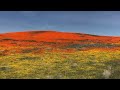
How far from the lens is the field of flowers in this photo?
966 centimetres

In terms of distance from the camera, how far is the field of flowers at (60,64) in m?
9.66

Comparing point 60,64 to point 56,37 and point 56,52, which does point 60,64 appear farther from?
point 56,37

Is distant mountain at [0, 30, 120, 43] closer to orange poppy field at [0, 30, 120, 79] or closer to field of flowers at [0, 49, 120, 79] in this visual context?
orange poppy field at [0, 30, 120, 79]

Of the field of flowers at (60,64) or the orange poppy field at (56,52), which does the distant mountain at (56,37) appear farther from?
the field of flowers at (60,64)

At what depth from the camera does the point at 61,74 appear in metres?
9.58

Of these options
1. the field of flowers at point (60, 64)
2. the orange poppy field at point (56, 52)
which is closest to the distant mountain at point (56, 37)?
the orange poppy field at point (56, 52)

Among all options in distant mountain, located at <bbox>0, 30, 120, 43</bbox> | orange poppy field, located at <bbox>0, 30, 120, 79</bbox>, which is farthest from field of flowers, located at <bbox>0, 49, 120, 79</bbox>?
distant mountain, located at <bbox>0, 30, 120, 43</bbox>

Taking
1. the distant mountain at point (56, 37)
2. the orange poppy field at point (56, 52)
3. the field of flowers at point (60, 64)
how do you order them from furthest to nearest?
the distant mountain at point (56, 37) → the orange poppy field at point (56, 52) → the field of flowers at point (60, 64)
